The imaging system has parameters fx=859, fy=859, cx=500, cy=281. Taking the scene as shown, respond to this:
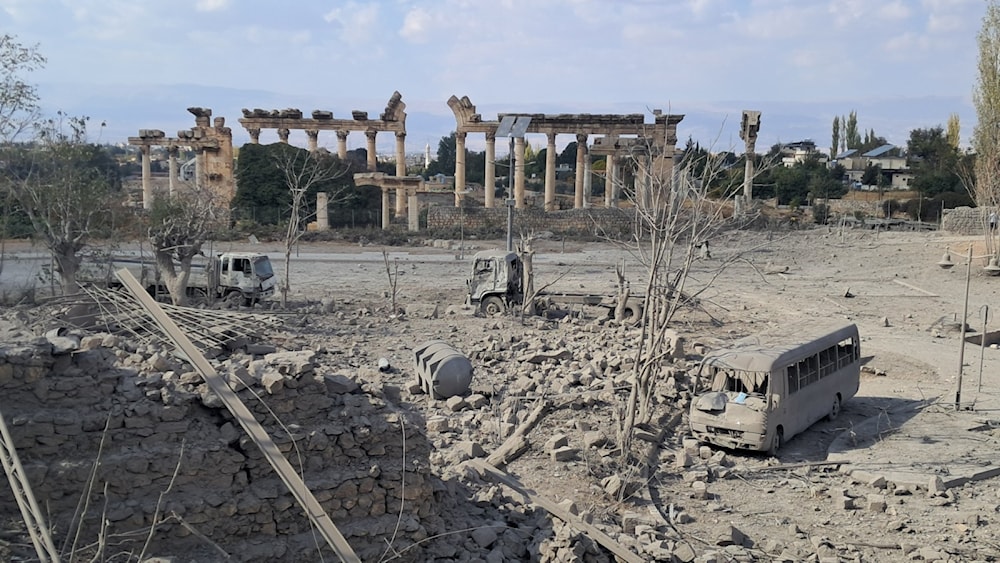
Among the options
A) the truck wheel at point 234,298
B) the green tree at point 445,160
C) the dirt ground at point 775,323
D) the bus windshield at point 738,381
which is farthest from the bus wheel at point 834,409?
the green tree at point 445,160

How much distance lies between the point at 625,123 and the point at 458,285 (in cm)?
2276

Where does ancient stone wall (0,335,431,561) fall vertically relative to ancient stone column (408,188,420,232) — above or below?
below

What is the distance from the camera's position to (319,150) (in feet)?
167

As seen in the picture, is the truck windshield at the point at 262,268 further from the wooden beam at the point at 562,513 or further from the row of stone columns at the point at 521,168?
the row of stone columns at the point at 521,168

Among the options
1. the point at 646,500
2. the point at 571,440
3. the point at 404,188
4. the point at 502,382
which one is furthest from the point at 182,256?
the point at 404,188

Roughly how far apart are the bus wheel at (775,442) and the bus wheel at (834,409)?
2190 millimetres

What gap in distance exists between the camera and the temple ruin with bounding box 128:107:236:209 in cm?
4772

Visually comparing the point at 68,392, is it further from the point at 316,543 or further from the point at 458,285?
the point at 458,285

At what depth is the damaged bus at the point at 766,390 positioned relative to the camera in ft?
42.3

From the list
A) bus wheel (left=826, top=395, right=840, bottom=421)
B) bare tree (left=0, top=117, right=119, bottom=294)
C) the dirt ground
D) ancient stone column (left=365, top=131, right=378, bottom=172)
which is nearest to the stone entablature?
ancient stone column (left=365, top=131, right=378, bottom=172)

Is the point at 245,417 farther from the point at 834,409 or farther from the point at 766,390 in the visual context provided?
the point at 834,409

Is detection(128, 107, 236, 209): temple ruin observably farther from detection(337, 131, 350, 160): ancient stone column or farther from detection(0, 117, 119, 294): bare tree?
detection(0, 117, 119, 294): bare tree

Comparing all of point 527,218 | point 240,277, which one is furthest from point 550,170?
point 240,277

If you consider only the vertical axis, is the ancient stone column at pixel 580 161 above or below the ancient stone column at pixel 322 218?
above
